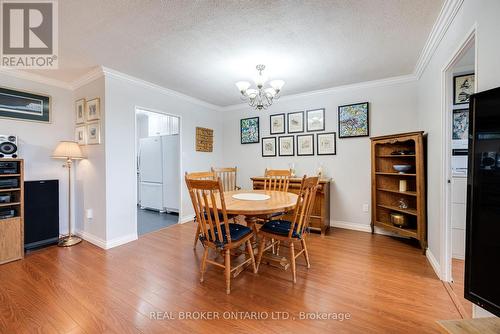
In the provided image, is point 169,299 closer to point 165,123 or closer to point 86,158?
point 86,158

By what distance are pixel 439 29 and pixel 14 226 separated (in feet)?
16.1

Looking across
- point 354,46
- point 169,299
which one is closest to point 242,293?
point 169,299

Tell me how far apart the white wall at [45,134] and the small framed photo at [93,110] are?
547mm

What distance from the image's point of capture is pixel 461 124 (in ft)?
8.14

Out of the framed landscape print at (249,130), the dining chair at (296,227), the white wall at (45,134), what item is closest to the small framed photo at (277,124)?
the framed landscape print at (249,130)

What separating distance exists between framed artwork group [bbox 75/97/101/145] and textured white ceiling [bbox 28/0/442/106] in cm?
42

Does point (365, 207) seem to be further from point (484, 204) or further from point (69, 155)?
point (69, 155)

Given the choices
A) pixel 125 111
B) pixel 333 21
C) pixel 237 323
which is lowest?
pixel 237 323

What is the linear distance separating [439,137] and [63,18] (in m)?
3.54

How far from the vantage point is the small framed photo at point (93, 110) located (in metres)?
2.92

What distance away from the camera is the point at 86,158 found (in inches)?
124

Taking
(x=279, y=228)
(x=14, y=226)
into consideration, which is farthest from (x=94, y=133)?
(x=279, y=228)

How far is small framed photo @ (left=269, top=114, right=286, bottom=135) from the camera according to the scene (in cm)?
417

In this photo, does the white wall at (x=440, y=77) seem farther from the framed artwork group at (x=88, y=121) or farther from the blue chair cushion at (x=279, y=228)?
the framed artwork group at (x=88, y=121)
